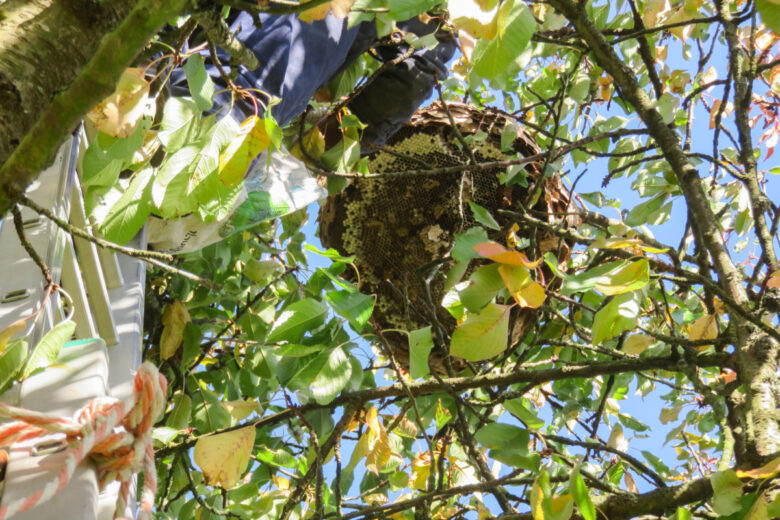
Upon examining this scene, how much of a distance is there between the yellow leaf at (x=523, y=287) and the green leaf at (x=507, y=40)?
0.80 feet

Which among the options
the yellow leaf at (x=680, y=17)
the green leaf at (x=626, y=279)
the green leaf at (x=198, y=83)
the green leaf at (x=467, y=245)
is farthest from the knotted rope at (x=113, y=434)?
the yellow leaf at (x=680, y=17)

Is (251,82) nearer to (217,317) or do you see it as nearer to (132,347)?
(132,347)

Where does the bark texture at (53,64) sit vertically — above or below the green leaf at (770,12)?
below

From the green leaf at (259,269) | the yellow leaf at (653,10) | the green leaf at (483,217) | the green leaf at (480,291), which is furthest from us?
the green leaf at (259,269)

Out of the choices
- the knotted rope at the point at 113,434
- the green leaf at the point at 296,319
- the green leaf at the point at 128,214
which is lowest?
the knotted rope at the point at 113,434

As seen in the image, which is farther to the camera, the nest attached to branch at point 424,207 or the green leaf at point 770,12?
the nest attached to branch at point 424,207

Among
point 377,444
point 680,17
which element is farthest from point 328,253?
point 680,17

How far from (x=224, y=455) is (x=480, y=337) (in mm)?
469

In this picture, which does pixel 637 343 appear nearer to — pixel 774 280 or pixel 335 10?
pixel 774 280

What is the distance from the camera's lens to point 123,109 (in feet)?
2.42

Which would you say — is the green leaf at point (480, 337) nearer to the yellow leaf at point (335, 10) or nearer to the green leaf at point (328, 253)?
the green leaf at point (328, 253)

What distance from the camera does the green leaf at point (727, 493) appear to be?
73 centimetres

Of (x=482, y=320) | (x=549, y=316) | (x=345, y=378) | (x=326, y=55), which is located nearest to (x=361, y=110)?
(x=326, y=55)

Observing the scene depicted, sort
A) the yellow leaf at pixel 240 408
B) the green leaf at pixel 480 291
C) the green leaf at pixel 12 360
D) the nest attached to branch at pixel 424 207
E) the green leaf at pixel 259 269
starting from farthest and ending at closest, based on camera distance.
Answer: the green leaf at pixel 259 269 → the nest attached to branch at pixel 424 207 → the yellow leaf at pixel 240 408 → the green leaf at pixel 480 291 → the green leaf at pixel 12 360
